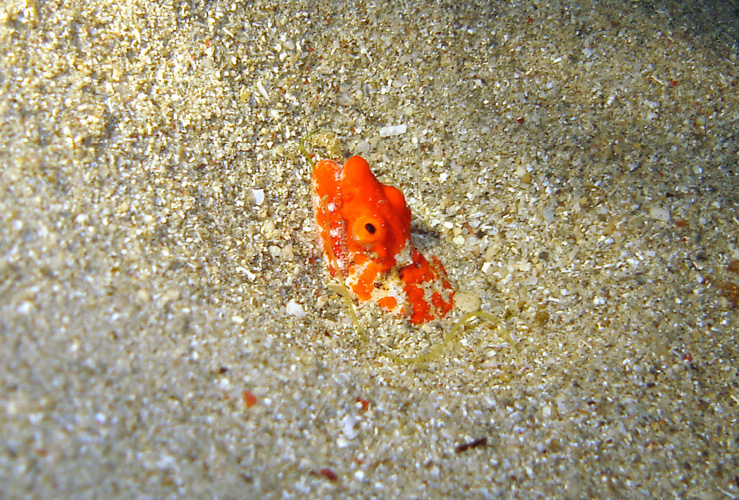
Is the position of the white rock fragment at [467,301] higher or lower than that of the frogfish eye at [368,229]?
lower

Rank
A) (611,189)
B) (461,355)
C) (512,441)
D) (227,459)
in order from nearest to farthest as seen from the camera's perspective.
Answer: (227,459) < (512,441) < (461,355) < (611,189)

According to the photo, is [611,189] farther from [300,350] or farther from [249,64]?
[249,64]

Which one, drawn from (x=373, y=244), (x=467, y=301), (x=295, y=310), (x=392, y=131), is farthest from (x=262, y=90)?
(x=467, y=301)

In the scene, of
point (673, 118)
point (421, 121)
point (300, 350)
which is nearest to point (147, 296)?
point (300, 350)

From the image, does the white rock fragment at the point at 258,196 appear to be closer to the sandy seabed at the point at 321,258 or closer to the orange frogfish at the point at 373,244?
the sandy seabed at the point at 321,258

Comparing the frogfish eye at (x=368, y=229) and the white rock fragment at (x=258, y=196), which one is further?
the white rock fragment at (x=258, y=196)

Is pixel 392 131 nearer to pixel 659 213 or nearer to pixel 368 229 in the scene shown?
pixel 368 229

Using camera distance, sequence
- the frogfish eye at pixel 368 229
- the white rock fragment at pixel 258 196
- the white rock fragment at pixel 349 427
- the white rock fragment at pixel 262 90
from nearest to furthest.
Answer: the white rock fragment at pixel 349 427 < the frogfish eye at pixel 368 229 < the white rock fragment at pixel 258 196 < the white rock fragment at pixel 262 90

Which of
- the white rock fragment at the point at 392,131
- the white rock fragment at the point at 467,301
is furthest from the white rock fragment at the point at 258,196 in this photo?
the white rock fragment at the point at 467,301

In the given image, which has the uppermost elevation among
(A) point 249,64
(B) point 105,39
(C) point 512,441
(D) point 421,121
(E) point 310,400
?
(B) point 105,39
